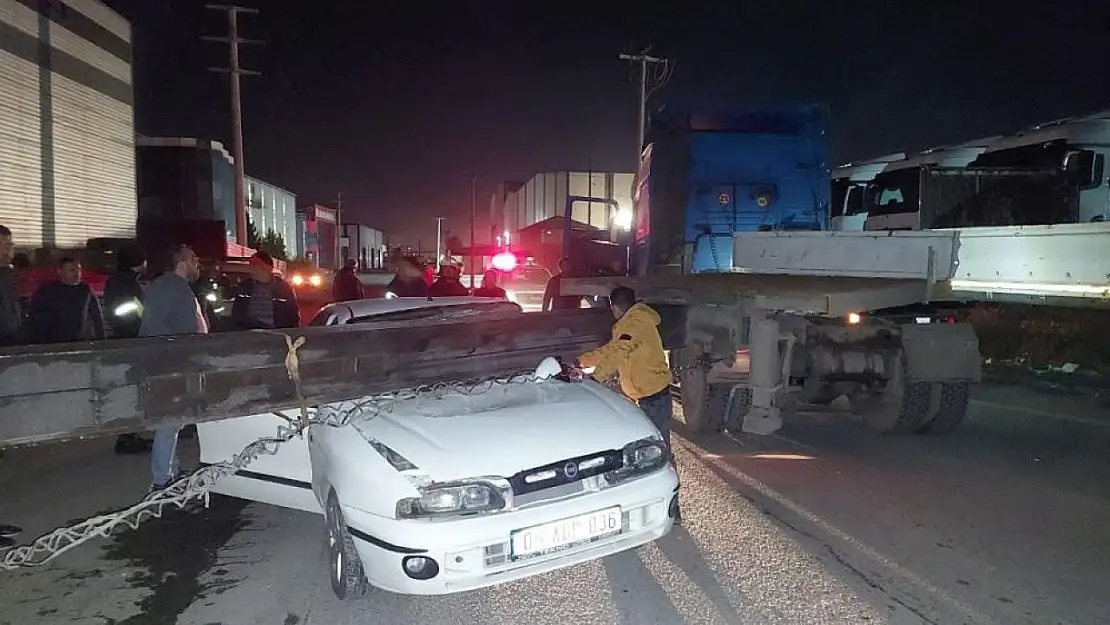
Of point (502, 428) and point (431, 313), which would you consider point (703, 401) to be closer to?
point (431, 313)

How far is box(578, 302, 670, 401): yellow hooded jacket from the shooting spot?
5105 millimetres

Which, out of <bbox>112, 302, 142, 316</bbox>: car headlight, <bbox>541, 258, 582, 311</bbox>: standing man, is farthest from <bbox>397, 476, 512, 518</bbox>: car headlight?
<bbox>541, 258, 582, 311</bbox>: standing man

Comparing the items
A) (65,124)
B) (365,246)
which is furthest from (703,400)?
(365,246)

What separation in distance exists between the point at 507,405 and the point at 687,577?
129 centimetres

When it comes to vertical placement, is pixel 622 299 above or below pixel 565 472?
above

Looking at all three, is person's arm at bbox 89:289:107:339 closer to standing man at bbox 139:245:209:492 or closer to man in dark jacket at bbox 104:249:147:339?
man in dark jacket at bbox 104:249:147:339

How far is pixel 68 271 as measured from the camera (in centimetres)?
694

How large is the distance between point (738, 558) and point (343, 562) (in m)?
2.09

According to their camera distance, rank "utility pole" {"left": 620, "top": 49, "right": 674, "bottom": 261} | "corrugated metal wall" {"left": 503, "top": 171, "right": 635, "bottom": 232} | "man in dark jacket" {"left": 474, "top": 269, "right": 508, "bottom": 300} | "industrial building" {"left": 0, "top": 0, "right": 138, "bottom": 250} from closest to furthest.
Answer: "man in dark jacket" {"left": 474, "top": 269, "right": 508, "bottom": 300} < "industrial building" {"left": 0, "top": 0, "right": 138, "bottom": 250} < "utility pole" {"left": 620, "top": 49, "right": 674, "bottom": 261} < "corrugated metal wall" {"left": 503, "top": 171, "right": 635, "bottom": 232}

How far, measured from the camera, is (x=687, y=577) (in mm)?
4262

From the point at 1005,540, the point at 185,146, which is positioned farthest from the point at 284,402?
the point at 185,146

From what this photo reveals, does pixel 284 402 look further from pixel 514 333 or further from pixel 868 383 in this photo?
pixel 868 383

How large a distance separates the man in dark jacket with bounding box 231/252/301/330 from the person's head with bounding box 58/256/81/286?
150 cm

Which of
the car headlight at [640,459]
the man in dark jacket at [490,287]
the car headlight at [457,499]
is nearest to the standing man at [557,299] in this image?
the man in dark jacket at [490,287]
